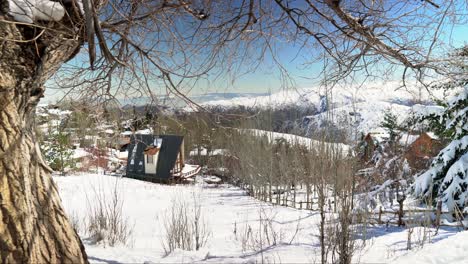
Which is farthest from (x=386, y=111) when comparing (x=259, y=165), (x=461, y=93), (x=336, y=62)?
(x=336, y=62)

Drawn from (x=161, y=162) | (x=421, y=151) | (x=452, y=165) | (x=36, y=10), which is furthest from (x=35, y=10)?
(x=161, y=162)

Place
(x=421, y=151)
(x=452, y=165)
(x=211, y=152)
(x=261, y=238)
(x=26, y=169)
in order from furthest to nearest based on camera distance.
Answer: (x=211, y=152) → (x=421, y=151) → (x=452, y=165) → (x=261, y=238) → (x=26, y=169)

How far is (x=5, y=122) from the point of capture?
2.12m

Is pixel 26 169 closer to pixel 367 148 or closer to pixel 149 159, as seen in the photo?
pixel 367 148

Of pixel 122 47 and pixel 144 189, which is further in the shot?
pixel 144 189

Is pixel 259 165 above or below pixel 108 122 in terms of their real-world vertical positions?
below

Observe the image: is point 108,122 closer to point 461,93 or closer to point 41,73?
point 41,73

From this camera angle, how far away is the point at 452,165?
8.62m

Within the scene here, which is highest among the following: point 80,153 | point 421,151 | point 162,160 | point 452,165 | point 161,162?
point 421,151

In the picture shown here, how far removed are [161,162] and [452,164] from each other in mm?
19023

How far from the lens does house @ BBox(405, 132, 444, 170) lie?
1602cm

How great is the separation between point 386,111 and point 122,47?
2128cm

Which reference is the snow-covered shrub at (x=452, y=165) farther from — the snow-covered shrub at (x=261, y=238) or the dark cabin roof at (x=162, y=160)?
the dark cabin roof at (x=162, y=160)

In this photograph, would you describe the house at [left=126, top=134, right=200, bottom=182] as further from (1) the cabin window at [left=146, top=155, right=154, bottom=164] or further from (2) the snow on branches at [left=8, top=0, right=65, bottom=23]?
(2) the snow on branches at [left=8, top=0, right=65, bottom=23]
